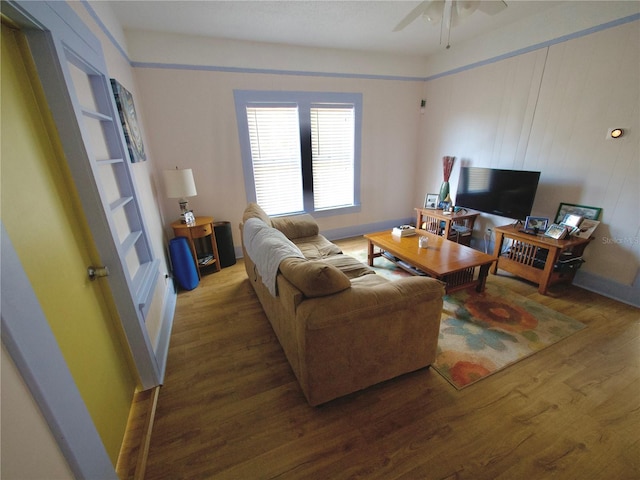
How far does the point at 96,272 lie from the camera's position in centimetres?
137

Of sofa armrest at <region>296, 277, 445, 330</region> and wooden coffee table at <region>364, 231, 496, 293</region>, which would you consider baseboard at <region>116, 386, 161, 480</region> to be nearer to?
sofa armrest at <region>296, 277, 445, 330</region>

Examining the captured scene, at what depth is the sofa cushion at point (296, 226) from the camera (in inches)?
119

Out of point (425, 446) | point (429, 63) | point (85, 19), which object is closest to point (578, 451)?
point (425, 446)

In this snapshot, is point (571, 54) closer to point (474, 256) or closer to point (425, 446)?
point (474, 256)

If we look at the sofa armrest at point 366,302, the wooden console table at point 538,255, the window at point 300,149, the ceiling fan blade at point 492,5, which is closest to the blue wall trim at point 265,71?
the window at point 300,149

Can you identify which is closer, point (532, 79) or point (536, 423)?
point (536, 423)

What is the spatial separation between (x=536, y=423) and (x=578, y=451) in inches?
6.8

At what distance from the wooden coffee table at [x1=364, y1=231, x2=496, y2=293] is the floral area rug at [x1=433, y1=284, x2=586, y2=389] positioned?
0.55ft

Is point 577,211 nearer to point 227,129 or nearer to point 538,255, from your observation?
point 538,255

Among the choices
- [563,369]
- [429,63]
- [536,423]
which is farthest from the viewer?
[429,63]

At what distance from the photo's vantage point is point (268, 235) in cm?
198

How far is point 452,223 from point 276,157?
2.57 meters

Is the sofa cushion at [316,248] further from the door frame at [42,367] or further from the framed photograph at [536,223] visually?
the framed photograph at [536,223]

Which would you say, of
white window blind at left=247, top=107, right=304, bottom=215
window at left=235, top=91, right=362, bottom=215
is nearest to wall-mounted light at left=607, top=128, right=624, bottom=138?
window at left=235, top=91, right=362, bottom=215
